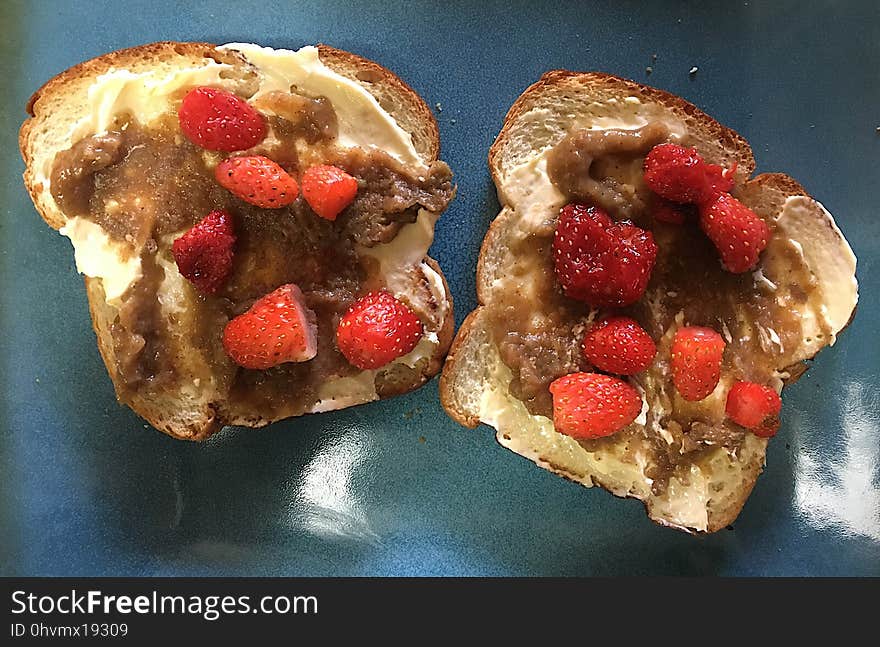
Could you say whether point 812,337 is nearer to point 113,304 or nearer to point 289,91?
point 289,91

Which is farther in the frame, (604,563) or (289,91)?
(604,563)

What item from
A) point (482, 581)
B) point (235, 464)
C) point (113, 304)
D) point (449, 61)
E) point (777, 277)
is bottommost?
point (482, 581)

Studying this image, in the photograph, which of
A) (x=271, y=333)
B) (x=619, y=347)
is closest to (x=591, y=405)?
(x=619, y=347)

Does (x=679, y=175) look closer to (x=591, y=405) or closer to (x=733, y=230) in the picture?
(x=733, y=230)

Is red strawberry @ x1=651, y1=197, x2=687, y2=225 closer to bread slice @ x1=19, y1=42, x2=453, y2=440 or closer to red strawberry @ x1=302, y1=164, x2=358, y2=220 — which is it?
bread slice @ x1=19, y1=42, x2=453, y2=440

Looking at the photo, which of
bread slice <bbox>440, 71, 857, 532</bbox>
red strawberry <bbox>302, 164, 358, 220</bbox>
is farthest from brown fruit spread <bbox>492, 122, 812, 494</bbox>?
red strawberry <bbox>302, 164, 358, 220</bbox>

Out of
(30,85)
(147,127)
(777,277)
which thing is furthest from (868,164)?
(30,85)
